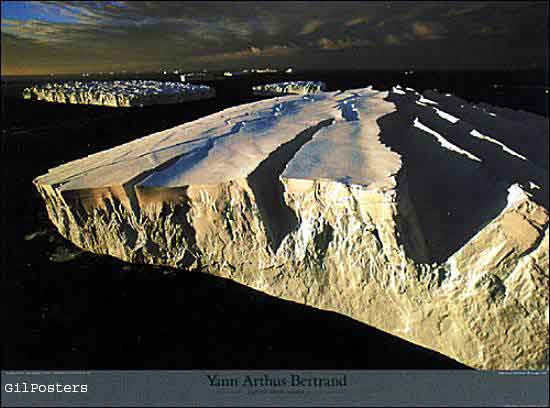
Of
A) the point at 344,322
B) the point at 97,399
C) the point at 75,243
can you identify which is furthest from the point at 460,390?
the point at 75,243

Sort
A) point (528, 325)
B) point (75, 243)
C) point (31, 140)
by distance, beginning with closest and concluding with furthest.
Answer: point (528, 325) → point (75, 243) → point (31, 140)

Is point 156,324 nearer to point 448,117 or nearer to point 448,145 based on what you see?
point 448,145

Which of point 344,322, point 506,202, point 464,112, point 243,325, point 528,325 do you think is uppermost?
point 464,112

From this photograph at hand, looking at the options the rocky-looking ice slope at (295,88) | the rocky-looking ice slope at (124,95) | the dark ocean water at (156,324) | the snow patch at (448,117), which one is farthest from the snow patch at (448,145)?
the rocky-looking ice slope at (124,95)

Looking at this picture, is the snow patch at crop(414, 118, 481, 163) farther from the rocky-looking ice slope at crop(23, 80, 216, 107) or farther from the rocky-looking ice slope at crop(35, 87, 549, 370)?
the rocky-looking ice slope at crop(23, 80, 216, 107)

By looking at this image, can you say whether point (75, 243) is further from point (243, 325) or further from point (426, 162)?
point (426, 162)

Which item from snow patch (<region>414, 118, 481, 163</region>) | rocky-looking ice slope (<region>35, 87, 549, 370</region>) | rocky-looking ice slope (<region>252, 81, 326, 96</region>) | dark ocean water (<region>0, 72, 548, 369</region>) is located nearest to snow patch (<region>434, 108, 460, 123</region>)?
rocky-looking ice slope (<region>35, 87, 549, 370</region>)

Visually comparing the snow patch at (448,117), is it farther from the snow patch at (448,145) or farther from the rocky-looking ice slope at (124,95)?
the rocky-looking ice slope at (124,95)

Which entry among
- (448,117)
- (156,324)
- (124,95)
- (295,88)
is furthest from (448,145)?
(295,88)
